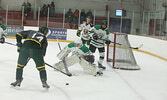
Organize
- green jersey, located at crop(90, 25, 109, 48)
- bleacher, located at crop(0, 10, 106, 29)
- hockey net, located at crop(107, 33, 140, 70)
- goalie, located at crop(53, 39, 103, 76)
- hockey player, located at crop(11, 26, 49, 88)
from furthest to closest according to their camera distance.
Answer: bleacher, located at crop(0, 10, 106, 29), hockey net, located at crop(107, 33, 140, 70), green jersey, located at crop(90, 25, 109, 48), goalie, located at crop(53, 39, 103, 76), hockey player, located at crop(11, 26, 49, 88)

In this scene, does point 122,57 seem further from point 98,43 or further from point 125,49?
point 98,43

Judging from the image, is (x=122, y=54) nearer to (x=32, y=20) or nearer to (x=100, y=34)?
(x=100, y=34)

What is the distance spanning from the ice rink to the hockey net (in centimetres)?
24

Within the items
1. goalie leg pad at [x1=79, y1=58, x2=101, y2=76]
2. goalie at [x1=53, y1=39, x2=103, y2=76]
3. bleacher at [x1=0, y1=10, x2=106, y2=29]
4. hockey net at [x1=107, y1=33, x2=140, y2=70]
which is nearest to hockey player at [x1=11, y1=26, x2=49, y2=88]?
goalie at [x1=53, y1=39, x2=103, y2=76]

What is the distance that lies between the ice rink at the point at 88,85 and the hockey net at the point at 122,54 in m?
0.24

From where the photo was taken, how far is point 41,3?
14.3 metres

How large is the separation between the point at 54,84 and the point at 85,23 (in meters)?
2.46

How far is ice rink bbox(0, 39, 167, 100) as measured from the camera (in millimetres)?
3672

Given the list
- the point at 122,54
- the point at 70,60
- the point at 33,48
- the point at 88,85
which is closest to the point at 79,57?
the point at 70,60

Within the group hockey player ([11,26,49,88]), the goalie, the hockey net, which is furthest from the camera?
the hockey net

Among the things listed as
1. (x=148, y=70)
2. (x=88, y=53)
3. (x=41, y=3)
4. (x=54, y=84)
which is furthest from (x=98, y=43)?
(x=41, y=3)

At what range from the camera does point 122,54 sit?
6.20 m

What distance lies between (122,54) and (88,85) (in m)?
2.10

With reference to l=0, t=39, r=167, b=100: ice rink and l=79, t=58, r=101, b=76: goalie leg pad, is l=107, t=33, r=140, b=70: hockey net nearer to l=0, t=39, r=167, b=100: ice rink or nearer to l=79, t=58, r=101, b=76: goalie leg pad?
l=0, t=39, r=167, b=100: ice rink
